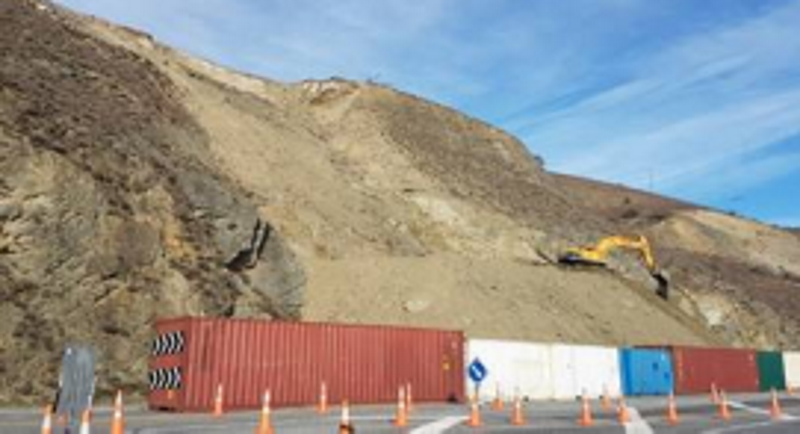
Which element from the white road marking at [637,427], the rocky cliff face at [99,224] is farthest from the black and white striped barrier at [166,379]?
the white road marking at [637,427]

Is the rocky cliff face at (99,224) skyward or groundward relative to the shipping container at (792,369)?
skyward

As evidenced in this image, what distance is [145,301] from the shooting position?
28781mm

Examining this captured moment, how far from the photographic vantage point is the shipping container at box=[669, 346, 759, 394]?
41.0 metres

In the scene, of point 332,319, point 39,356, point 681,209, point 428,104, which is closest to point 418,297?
point 332,319

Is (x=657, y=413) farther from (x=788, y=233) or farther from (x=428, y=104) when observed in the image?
(x=788, y=233)

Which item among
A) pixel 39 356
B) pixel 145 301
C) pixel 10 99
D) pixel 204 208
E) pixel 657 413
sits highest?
pixel 10 99

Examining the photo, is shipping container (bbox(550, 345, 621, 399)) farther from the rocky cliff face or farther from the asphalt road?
the rocky cliff face

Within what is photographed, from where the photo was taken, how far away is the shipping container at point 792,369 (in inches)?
1999

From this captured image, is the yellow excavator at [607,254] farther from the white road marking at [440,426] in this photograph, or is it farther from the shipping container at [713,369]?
the white road marking at [440,426]

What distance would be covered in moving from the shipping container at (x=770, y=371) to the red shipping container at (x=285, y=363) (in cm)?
2723

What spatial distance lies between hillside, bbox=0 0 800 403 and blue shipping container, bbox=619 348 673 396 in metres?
5.05

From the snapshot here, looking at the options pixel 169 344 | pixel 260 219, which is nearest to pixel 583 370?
pixel 260 219

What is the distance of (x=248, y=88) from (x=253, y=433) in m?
51.0

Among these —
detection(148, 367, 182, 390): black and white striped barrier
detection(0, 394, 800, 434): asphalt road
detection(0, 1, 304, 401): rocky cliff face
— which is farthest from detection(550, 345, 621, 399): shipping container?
detection(148, 367, 182, 390): black and white striped barrier
